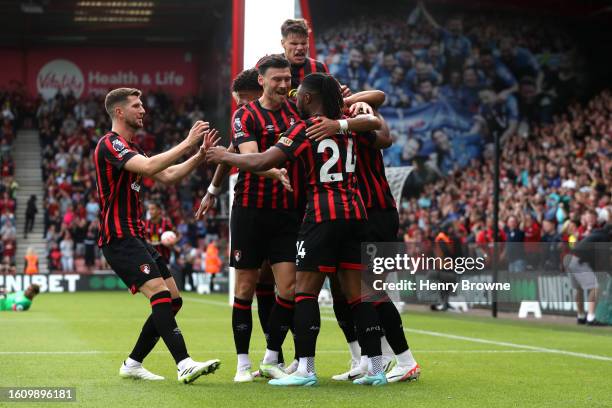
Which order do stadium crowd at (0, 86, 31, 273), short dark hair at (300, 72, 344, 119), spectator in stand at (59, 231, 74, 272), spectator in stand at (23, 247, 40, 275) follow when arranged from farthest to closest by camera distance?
stadium crowd at (0, 86, 31, 273) → spectator in stand at (59, 231, 74, 272) → spectator in stand at (23, 247, 40, 275) → short dark hair at (300, 72, 344, 119)

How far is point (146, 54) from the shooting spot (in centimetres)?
4591

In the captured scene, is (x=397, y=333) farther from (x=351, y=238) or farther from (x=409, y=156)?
(x=409, y=156)

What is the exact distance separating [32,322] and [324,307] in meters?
7.13

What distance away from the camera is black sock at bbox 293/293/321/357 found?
301 inches

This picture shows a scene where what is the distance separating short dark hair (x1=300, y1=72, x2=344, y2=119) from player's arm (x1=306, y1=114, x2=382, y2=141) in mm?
126

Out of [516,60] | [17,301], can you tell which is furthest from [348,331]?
[516,60]

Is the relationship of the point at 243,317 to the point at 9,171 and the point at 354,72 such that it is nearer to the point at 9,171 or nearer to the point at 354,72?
the point at 354,72

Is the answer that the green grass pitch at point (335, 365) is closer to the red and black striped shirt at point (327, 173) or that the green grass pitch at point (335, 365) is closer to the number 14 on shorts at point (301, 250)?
the number 14 on shorts at point (301, 250)

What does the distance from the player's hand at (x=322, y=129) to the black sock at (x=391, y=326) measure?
1483mm

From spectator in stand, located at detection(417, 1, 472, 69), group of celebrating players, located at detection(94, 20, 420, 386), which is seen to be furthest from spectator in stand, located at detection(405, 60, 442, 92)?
group of celebrating players, located at detection(94, 20, 420, 386)

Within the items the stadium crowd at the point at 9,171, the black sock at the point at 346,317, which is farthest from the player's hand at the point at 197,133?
the stadium crowd at the point at 9,171

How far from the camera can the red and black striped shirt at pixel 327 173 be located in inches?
298

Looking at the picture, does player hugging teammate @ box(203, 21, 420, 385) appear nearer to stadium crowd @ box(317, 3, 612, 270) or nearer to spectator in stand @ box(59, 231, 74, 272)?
stadium crowd @ box(317, 3, 612, 270)

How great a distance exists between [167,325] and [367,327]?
147 cm
